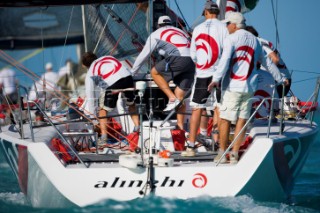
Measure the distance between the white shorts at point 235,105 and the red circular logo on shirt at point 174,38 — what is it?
54.4 inches

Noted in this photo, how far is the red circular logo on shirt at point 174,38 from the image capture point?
807 cm

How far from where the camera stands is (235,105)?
6793 millimetres

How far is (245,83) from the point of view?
22.2 feet

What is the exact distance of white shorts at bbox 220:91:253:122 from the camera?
676 centimetres

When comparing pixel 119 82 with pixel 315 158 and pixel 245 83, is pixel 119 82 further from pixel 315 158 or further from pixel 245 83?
pixel 315 158

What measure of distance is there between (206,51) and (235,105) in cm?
69

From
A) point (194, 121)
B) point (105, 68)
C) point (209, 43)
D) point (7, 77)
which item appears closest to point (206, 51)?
point (209, 43)

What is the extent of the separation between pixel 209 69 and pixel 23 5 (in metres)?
1.95

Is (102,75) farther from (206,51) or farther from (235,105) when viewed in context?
(235,105)

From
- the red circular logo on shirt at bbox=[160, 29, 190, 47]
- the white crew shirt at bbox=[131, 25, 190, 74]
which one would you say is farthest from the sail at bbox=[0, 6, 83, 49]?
the red circular logo on shirt at bbox=[160, 29, 190, 47]

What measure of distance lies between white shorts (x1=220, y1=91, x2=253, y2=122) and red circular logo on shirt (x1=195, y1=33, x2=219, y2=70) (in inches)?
17.9

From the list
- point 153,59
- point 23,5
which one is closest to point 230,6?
point 153,59

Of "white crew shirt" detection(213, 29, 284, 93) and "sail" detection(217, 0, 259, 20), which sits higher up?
"sail" detection(217, 0, 259, 20)

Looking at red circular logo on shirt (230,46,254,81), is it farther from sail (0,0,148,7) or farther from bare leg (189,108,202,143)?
sail (0,0,148,7)
